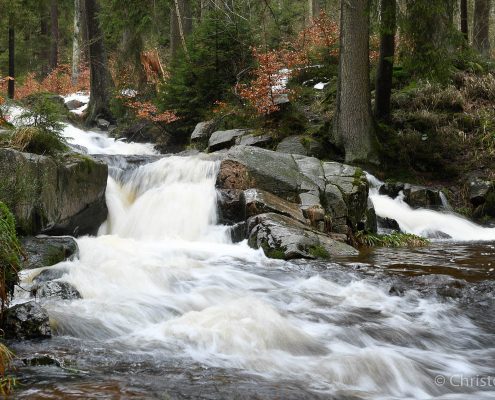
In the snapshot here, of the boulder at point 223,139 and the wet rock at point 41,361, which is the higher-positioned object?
the boulder at point 223,139

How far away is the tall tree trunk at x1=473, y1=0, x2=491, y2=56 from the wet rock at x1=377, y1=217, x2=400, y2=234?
36.4 feet

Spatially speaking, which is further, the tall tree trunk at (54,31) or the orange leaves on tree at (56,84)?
the tall tree trunk at (54,31)

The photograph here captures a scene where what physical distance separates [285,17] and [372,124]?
1138 cm

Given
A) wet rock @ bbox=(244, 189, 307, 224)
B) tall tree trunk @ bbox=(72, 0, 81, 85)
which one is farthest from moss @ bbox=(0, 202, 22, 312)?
tall tree trunk @ bbox=(72, 0, 81, 85)

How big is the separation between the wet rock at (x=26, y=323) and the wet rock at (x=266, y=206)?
5.09m

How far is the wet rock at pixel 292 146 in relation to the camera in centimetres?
1308

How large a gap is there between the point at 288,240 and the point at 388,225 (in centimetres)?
362

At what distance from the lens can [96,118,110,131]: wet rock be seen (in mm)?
19633

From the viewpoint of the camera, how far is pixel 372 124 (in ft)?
43.0

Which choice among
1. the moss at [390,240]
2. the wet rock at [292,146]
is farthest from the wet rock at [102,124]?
the moss at [390,240]

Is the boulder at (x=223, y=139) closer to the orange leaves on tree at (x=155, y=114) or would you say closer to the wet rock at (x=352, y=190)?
the orange leaves on tree at (x=155, y=114)

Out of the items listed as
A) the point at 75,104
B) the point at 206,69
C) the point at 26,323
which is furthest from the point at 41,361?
the point at 75,104

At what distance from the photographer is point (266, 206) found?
9.24m

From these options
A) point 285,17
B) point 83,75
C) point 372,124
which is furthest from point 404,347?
point 83,75
